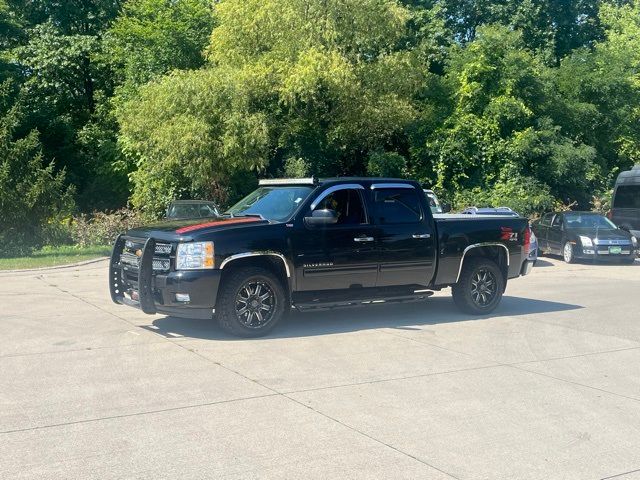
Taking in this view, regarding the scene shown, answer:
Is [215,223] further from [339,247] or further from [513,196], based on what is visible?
[513,196]

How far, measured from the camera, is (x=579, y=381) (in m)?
8.03

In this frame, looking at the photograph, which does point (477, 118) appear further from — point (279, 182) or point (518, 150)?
point (279, 182)

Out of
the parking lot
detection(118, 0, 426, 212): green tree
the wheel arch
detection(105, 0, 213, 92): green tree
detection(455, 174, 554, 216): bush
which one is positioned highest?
detection(105, 0, 213, 92): green tree

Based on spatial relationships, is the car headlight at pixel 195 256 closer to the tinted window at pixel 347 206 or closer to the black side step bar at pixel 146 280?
the black side step bar at pixel 146 280

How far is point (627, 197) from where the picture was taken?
90.1ft

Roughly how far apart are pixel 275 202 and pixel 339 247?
3.82 ft

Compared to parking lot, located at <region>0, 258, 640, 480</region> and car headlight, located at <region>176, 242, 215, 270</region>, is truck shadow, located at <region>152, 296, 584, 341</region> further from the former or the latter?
car headlight, located at <region>176, 242, 215, 270</region>

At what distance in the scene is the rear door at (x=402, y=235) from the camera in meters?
10.9

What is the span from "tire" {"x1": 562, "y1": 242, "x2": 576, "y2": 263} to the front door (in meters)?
14.0

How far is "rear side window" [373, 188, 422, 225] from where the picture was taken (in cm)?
1106

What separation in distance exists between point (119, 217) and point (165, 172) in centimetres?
399

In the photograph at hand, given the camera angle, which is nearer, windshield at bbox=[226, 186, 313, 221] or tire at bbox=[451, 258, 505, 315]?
windshield at bbox=[226, 186, 313, 221]

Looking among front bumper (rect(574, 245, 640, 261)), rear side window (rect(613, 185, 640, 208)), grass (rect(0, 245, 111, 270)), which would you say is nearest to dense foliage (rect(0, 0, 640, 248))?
grass (rect(0, 245, 111, 270))

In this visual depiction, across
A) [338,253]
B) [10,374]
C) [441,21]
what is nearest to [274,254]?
[338,253]
